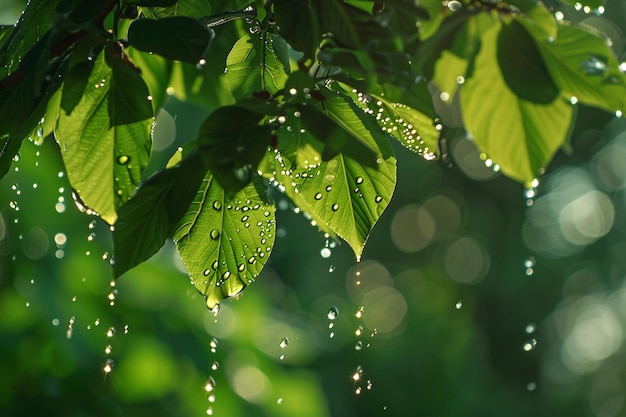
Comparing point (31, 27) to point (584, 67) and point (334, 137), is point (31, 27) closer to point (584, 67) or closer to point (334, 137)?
point (334, 137)

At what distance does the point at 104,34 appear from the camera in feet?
2.77

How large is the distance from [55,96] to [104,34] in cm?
11

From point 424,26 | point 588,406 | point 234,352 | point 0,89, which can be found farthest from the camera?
point 588,406

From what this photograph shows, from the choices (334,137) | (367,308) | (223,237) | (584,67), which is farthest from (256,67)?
(367,308)

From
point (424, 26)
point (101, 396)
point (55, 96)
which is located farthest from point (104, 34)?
point (101, 396)

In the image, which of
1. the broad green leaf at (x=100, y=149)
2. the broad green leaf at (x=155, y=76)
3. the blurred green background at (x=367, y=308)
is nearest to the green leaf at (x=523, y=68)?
the broad green leaf at (x=100, y=149)

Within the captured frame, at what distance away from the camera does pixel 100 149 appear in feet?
2.84

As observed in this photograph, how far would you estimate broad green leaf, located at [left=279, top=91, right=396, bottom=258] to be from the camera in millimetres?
860

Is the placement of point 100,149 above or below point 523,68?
below

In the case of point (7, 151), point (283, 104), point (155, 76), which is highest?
point (283, 104)

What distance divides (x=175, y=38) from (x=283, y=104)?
0.47 ft

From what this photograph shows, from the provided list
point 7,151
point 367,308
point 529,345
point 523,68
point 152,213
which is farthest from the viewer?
point 367,308

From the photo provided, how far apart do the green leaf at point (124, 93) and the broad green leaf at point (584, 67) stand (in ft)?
1.30

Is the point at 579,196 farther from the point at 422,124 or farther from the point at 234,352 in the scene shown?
the point at 422,124
